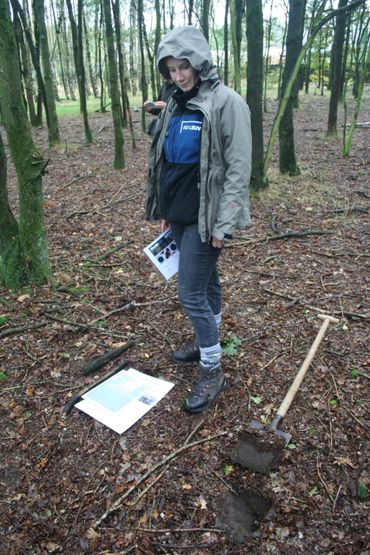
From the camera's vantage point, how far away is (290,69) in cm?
862

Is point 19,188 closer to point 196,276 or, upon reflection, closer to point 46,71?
point 196,276

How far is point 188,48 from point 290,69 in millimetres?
7280

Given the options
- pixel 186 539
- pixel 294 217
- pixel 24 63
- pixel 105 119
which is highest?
pixel 24 63

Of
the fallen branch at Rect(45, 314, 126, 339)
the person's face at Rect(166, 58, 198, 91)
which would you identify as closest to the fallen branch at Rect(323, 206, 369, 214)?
the fallen branch at Rect(45, 314, 126, 339)

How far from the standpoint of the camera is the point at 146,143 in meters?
13.6

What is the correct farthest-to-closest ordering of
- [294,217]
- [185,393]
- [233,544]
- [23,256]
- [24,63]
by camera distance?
1. [24,63]
2. [294,217]
3. [23,256]
4. [185,393]
5. [233,544]

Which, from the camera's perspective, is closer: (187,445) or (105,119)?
(187,445)

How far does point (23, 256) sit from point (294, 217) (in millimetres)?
4503

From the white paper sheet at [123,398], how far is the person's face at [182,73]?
224 centimetres

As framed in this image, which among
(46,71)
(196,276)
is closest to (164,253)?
(196,276)

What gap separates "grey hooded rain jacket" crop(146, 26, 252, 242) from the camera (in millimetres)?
2443

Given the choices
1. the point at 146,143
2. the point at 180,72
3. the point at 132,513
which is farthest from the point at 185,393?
the point at 146,143

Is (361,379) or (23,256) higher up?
(23,256)

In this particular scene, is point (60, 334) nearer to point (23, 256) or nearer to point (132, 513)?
point (23, 256)
